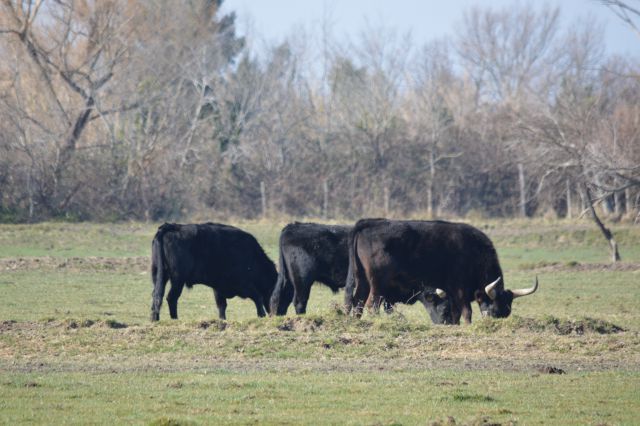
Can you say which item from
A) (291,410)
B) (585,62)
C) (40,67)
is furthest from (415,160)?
(291,410)

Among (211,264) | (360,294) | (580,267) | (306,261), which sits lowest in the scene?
(580,267)

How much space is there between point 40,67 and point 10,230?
1088cm

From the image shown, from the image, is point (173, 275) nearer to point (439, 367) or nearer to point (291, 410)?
point (439, 367)

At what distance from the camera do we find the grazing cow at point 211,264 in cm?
1820

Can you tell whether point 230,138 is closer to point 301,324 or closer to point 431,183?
point 431,183

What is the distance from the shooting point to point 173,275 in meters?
18.2

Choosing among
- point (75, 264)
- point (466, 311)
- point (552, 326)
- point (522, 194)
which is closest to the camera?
point (552, 326)

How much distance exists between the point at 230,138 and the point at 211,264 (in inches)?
1204

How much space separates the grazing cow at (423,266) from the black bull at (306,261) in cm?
81

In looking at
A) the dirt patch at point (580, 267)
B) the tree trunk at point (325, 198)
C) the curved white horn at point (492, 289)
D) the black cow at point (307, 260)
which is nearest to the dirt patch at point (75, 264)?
the black cow at point (307, 260)

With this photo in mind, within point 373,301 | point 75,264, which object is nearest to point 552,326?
point 373,301

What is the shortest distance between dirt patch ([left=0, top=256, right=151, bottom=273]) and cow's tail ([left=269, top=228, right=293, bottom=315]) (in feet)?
33.1

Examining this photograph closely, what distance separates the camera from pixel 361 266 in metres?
17.5

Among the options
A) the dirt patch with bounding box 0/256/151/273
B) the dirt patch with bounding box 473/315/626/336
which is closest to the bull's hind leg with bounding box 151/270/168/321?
the dirt patch with bounding box 473/315/626/336
